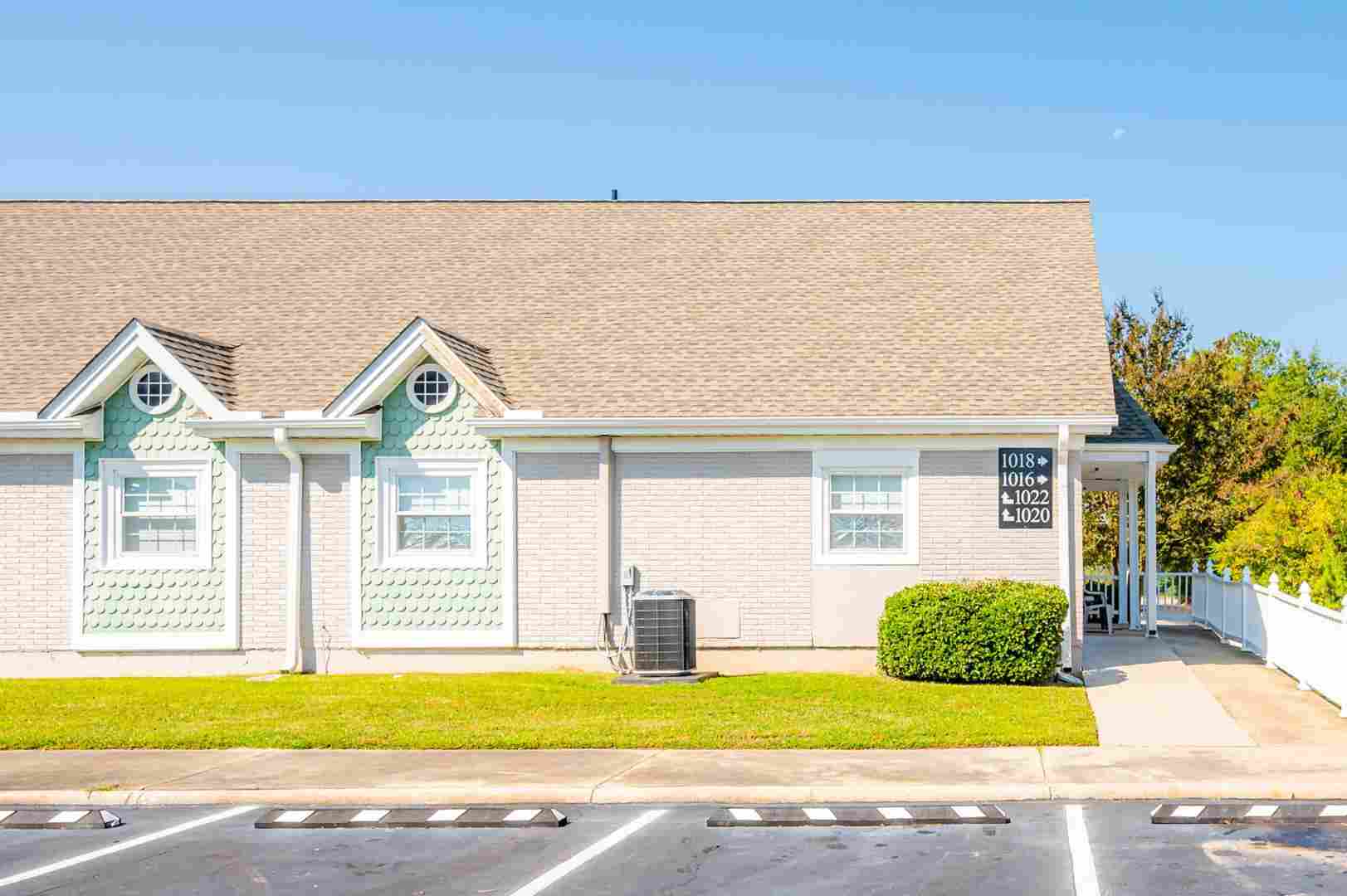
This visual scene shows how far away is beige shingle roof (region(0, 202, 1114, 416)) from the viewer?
20828mm

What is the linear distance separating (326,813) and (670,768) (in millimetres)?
2971

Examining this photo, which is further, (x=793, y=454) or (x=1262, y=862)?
(x=793, y=454)

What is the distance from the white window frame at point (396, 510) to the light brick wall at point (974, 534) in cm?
584

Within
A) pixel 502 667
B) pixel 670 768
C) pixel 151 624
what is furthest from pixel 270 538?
pixel 670 768

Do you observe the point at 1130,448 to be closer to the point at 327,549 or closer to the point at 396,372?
the point at 396,372

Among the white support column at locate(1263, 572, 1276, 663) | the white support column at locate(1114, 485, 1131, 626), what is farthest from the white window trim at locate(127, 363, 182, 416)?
the white support column at locate(1114, 485, 1131, 626)

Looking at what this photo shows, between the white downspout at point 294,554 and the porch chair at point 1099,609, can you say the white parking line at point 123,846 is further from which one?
the porch chair at point 1099,609

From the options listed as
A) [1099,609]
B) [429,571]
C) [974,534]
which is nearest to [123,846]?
[429,571]

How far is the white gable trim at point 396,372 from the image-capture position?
65.9 ft

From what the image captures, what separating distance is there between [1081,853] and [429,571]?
12.1 metres

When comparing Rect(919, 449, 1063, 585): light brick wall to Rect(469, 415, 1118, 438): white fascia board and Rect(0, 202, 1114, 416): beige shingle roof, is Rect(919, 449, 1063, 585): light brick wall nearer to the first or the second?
Rect(469, 415, 1118, 438): white fascia board

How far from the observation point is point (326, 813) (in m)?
11.5

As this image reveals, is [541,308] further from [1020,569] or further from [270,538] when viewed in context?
[1020,569]

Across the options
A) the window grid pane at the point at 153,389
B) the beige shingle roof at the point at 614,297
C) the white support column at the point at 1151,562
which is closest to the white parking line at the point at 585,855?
the beige shingle roof at the point at 614,297
